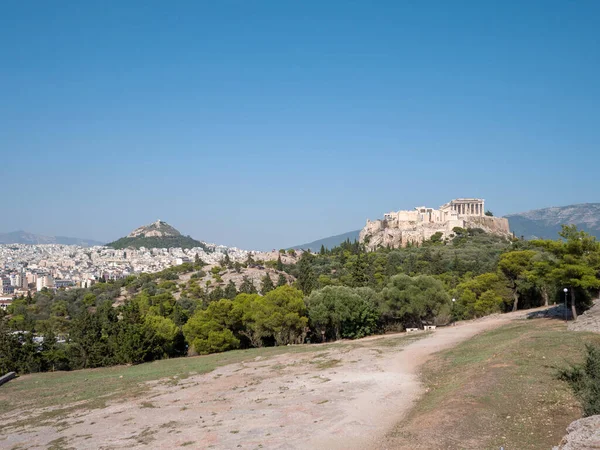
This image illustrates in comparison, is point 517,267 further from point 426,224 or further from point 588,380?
point 426,224

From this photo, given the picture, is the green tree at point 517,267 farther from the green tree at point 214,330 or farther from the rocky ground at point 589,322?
the green tree at point 214,330

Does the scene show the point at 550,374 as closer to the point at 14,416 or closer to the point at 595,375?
the point at 595,375

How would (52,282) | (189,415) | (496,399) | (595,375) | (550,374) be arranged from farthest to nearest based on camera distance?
(52,282)
(189,415)
(550,374)
(496,399)
(595,375)

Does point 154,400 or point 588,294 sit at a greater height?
point 588,294

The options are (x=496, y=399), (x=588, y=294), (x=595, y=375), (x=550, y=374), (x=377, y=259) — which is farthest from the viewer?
(x=377, y=259)

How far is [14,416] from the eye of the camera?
71.6 feet

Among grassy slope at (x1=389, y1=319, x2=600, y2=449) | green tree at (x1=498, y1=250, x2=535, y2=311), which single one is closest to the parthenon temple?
green tree at (x1=498, y1=250, x2=535, y2=311)

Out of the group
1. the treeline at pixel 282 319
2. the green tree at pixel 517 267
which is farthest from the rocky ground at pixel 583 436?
the green tree at pixel 517 267

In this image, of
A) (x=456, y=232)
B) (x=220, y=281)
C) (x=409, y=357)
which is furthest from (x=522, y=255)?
(x=456, y=232)

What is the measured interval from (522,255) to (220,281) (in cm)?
6146

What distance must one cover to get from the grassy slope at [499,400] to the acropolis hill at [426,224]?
99412 millimetres

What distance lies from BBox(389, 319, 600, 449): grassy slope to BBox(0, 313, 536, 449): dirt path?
1.06 m

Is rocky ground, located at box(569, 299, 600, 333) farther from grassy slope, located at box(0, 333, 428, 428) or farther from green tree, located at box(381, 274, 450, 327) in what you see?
green tree, located at box(381, 274, 450, 327)

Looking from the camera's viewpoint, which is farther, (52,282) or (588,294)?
(52,282)
